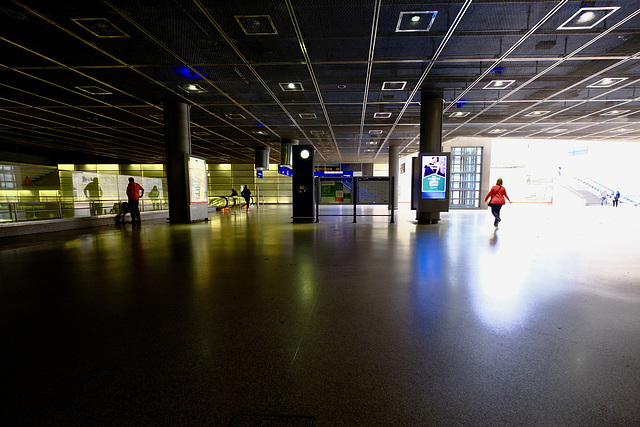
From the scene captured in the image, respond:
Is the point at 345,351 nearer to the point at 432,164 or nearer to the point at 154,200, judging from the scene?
the point at 432,164

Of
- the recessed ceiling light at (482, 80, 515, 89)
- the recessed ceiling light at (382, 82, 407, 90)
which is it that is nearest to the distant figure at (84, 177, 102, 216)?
the recessed ceiling light at (382, 82, 407, 90)

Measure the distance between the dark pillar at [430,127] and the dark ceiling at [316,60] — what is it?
56cm

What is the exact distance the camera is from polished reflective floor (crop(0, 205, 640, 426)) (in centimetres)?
156

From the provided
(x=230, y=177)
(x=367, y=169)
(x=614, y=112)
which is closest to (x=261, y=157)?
(x=230, y=177)

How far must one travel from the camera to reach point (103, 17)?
5602 millimetres

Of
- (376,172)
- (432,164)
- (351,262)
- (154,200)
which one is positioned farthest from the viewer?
(376,172)

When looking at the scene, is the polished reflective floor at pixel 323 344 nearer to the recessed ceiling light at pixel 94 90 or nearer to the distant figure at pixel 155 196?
the recessed ceiling light at pixel 94 90

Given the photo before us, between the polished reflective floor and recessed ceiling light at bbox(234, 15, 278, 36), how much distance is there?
4.95 metres

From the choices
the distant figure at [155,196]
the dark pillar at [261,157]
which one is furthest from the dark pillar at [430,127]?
the distant figure at [155,196]

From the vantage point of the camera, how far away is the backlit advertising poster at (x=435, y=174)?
1047 centimetres

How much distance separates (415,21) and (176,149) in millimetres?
9302

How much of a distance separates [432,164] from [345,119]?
514 centimetres

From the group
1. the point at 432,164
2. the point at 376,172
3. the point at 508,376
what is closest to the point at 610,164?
the point at 376,172

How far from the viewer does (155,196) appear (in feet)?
53.3
